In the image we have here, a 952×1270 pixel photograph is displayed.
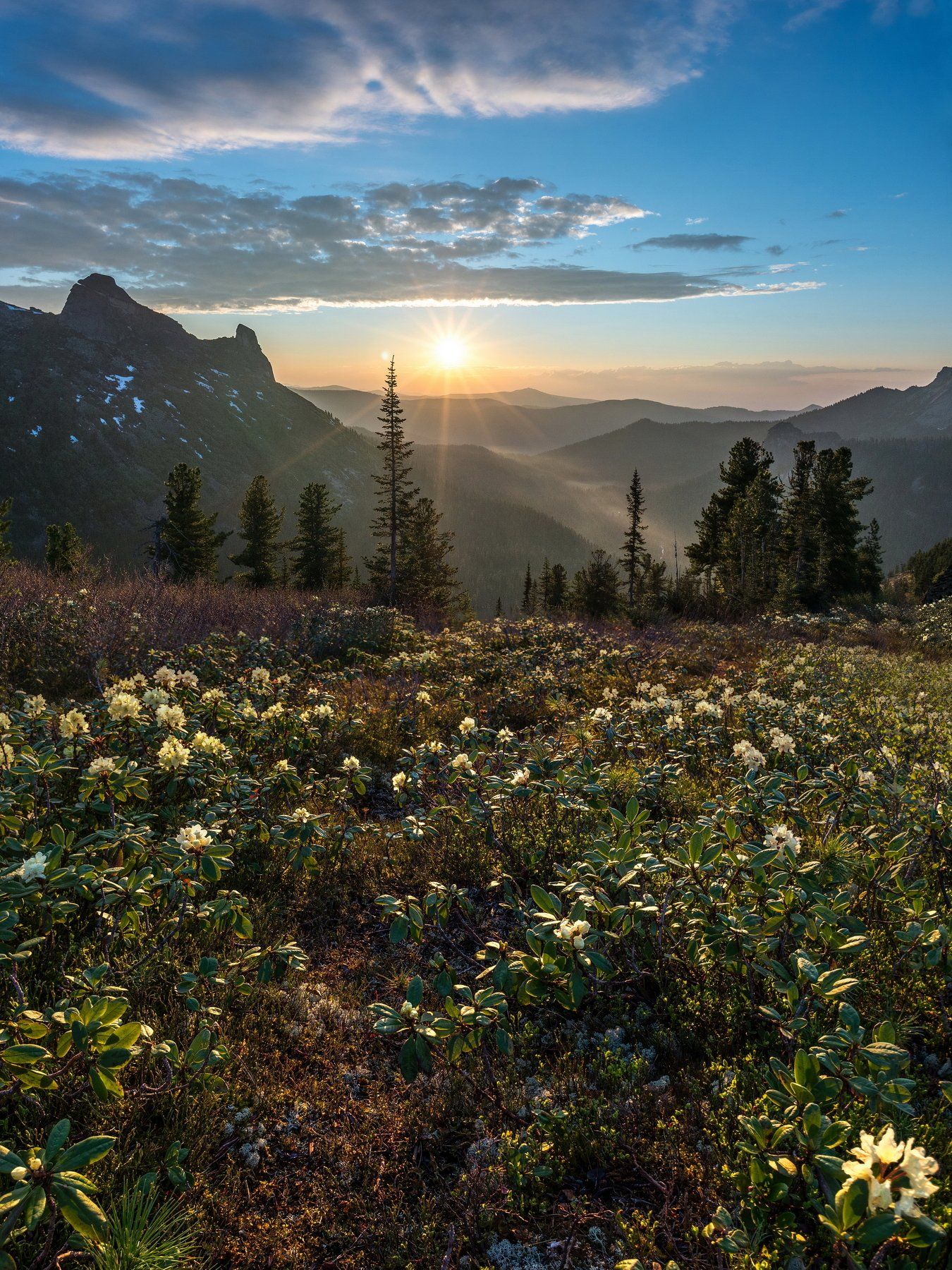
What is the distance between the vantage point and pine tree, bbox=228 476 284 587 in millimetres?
39812

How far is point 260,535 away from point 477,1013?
40499 mm

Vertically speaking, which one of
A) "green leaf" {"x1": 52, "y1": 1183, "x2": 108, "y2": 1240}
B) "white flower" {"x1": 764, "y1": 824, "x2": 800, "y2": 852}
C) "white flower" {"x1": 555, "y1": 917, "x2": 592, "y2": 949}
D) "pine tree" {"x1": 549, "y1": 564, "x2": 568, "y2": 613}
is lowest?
"pine tree" {"x1": 549, "y1": 564, "x2": 568, "y2": 613}

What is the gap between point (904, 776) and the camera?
16.4ft

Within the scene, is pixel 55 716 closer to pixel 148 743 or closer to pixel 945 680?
pixel 148 743

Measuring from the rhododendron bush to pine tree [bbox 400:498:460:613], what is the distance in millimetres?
30309

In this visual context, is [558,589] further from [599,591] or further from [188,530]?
[188,530]

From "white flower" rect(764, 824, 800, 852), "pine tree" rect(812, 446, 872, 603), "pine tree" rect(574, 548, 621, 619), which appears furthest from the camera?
"pine tree" rect(812, 446, 872, 603)

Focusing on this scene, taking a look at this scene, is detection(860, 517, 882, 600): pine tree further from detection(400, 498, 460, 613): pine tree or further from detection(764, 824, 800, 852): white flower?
detection(764, 824, 800, 852): white flower

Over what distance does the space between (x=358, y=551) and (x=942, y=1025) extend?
174 metres

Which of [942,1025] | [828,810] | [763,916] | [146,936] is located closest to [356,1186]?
[146,936]

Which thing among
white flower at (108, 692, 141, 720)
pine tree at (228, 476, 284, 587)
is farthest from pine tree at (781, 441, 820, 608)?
white flower at (108, 692, 141, 720)

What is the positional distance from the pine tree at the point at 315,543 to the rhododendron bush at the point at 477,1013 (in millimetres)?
34041

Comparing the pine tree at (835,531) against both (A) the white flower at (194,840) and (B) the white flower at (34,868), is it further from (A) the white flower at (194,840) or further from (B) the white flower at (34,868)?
(B) the white flower at (34,868)

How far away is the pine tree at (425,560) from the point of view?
120 ft
